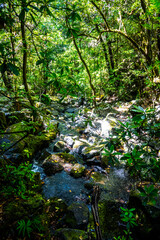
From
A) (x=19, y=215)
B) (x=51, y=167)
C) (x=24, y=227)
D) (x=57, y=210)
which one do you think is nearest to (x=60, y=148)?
(x=51, y=167)

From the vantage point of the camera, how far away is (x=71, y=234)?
102 inches

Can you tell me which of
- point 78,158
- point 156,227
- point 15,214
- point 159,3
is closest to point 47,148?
point 78,158

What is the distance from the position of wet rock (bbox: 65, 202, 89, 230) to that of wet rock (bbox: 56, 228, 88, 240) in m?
0.28

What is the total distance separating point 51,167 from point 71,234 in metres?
2.70

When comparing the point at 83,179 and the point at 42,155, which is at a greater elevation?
the point at 42,155

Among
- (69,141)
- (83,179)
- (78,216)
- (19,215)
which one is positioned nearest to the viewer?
(19,215)

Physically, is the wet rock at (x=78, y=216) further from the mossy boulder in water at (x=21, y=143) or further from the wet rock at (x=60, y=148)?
the wet rock at (x=60, y=148)

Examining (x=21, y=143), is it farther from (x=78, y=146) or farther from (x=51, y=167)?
(x=78, y=146)

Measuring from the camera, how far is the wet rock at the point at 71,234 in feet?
8.24

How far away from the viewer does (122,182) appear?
181 inches

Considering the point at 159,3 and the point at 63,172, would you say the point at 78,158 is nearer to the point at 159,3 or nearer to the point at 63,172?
the point at 63,172

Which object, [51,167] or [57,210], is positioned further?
[51,167]

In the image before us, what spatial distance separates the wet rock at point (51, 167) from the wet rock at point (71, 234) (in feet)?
7.76

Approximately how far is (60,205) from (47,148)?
138 inches
